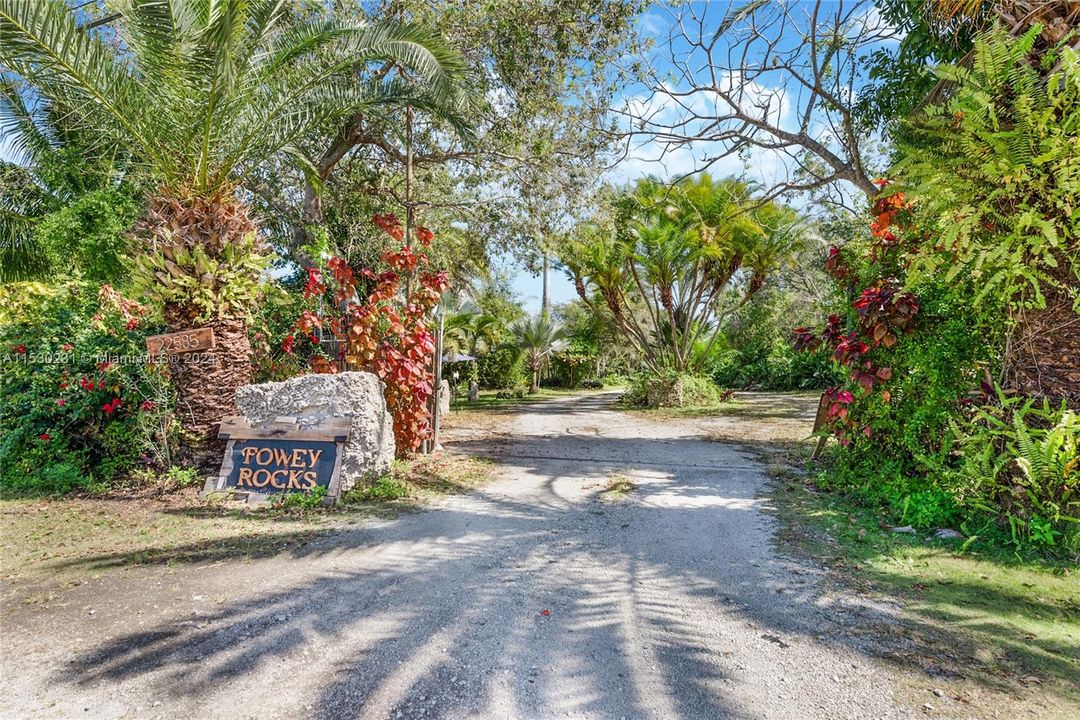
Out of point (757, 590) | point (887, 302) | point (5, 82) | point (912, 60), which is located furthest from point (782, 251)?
point (5, 82)

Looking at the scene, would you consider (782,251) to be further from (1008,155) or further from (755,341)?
(1008,155)

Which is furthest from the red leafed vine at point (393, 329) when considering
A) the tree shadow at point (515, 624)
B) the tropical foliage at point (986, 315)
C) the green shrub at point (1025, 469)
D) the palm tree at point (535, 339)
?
the palm tree at point (535, 339)

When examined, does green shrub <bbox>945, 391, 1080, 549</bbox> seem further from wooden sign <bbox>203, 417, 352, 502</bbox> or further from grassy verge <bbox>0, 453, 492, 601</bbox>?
wooden sign <bbox>203, 417, 352, 502</bbox>

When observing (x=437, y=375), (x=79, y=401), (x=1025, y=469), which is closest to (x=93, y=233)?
(x=79, y=401)

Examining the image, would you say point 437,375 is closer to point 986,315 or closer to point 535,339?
point 986,315

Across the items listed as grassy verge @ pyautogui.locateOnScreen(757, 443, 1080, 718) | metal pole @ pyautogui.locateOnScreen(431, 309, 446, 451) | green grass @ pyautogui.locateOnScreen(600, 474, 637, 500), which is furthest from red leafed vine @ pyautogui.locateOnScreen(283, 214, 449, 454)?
grassy verge @ pyautogui.locateOnScreen(757, 443, 1080, 718)

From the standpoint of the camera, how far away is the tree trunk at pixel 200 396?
5.74m

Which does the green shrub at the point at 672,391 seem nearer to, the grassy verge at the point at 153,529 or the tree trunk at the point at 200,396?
the grassy verge at the point at 153,529

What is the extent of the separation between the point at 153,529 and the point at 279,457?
116 cm

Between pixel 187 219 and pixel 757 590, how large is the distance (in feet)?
20.2

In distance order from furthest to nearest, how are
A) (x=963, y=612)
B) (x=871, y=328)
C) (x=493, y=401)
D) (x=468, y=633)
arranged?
(x=493, y=401) → (x=871, y=328) → (x=963, y=612) → (x=468, y=633)

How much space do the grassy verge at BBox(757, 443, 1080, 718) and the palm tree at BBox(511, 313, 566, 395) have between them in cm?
1840

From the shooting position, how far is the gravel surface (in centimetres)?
235

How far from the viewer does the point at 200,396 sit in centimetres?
575
